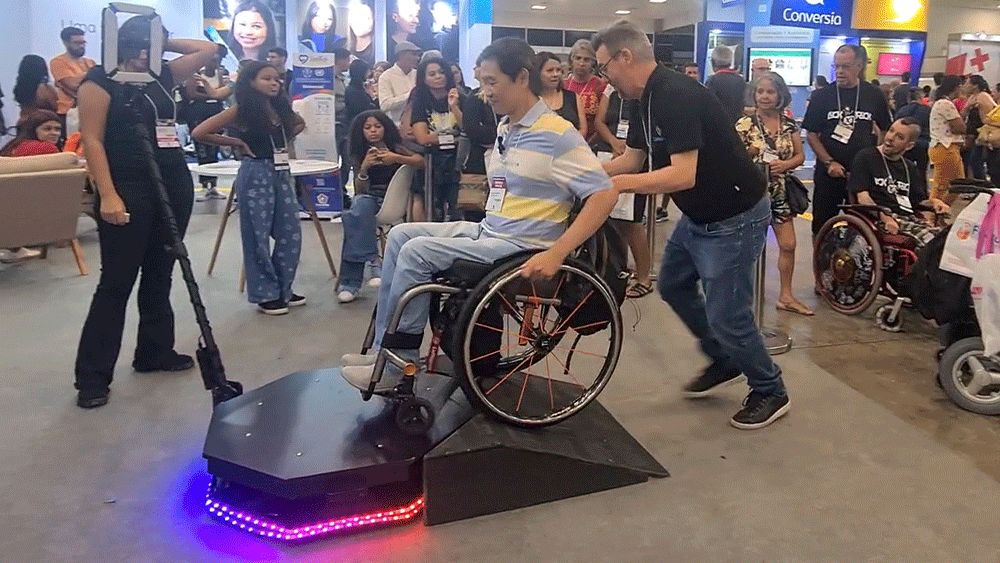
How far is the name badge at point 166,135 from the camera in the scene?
2.93 metres

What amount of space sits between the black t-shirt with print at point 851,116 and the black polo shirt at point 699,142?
6.73ft

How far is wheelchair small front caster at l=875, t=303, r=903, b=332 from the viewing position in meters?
3.91

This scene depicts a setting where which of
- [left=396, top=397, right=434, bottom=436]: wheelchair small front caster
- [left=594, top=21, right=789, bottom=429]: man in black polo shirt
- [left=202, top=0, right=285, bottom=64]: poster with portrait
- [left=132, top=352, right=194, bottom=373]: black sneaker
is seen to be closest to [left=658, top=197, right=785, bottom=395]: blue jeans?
[left=594, top=21, right=789, bottom=429]: man in black polo shirt

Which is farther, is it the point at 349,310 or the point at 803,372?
the point at 349,310

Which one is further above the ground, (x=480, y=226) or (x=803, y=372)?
(x=480, y=226)

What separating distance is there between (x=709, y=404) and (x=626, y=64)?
128cm

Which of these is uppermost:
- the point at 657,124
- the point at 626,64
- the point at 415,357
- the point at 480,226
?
the point at 626,64

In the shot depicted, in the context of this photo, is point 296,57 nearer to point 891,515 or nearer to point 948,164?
point 948,164

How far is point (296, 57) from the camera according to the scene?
7.11 meters

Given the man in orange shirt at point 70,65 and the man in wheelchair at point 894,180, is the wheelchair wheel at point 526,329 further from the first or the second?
the man in orange shirt at point 70,65

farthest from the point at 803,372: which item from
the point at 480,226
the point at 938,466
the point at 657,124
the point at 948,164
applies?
the point at 948,164

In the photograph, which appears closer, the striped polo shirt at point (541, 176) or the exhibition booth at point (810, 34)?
the striped polo shirt at point (541, 176)

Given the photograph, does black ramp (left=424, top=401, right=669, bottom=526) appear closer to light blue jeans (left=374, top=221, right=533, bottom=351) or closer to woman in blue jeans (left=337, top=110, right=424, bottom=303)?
light blue jeans (left=374, top=221, right=533, bottom=351)

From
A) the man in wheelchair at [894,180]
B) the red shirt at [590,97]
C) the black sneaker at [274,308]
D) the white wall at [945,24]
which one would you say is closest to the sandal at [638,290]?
the red shirt at [590,97]
